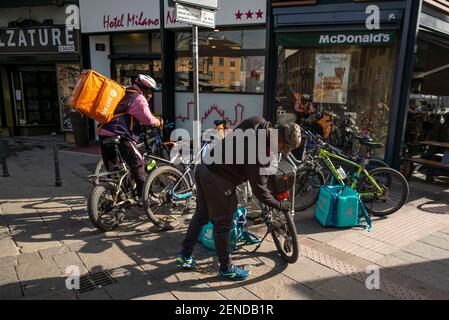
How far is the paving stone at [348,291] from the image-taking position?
3.17 m

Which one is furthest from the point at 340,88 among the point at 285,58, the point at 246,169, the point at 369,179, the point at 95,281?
the point at 95,281

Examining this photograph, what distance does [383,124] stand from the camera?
6.84m

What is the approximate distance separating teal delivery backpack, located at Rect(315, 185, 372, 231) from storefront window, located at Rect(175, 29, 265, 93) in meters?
3.69

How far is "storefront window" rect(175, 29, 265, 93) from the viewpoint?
7676 millimetres

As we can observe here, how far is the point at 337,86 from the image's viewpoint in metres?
7.21

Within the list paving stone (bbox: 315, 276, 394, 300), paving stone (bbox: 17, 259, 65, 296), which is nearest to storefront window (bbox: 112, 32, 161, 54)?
paving stone (bbox: 17, 259, 65, 296)

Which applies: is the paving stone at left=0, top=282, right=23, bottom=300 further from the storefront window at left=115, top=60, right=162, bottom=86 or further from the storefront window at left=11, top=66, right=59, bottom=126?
the storefront window at left=11, top=66, right=59, bottom=126

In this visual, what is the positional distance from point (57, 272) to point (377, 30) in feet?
20.1

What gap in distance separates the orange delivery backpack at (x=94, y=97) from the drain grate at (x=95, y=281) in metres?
1.84

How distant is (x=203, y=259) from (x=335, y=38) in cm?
496

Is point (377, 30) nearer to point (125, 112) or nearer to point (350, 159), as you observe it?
point (350, 159)
